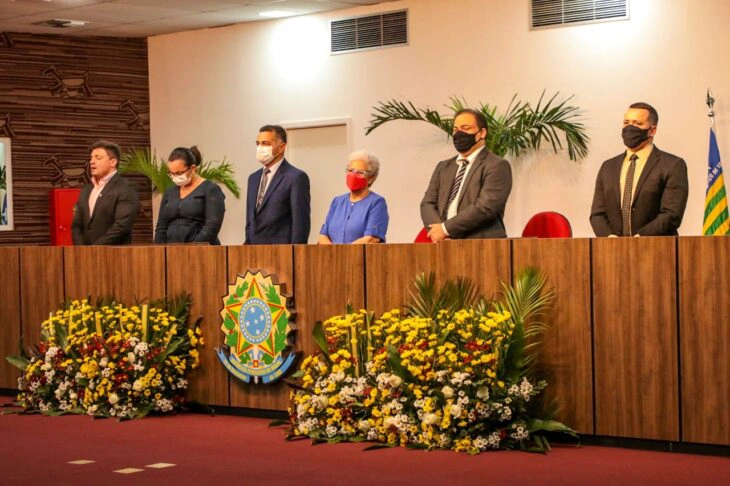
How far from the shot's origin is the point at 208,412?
21.4 feet

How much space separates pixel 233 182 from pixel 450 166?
553cm

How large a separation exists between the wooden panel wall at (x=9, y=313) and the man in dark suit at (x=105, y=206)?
417 millimetres

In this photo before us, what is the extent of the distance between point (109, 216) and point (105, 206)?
7 centimetres

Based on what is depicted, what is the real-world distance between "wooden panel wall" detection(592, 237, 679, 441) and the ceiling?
231 inches

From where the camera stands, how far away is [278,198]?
7.07 m

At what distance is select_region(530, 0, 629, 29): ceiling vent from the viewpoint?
934 centimetres

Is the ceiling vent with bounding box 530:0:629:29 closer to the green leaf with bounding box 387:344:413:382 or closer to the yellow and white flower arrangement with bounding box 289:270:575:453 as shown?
the yellow and white flower arrangement with bounding box 289:270:575:453

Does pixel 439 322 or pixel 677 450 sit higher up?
pixel 439 322

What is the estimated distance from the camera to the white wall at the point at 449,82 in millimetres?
9039

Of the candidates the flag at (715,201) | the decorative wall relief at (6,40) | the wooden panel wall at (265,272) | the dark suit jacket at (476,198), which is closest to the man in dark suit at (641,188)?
the dark suit jacket at (476,198)

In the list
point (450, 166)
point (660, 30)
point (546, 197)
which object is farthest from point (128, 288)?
point (660, 30)

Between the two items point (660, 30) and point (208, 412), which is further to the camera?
point (660, 30)

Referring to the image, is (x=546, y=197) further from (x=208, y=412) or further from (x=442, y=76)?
(x=208, y=412)

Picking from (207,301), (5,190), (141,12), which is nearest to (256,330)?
(207,301)
